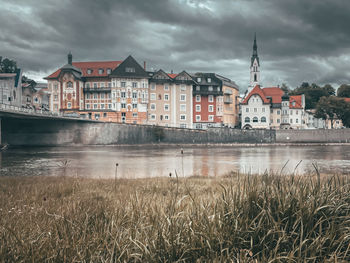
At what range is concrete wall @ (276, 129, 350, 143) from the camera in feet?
242

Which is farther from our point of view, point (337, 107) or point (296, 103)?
point (296, 103)

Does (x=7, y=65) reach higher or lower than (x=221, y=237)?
higher

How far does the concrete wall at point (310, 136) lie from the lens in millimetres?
73812

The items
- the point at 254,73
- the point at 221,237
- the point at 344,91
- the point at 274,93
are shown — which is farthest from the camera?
the point at 254,73

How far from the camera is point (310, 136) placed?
74.1m

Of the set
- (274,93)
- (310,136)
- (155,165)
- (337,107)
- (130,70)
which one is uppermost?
(130,70)

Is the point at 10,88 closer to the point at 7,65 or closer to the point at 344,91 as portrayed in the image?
the point at 7,65

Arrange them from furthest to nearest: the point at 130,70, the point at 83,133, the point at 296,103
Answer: the point at 296,103 → the point at 130,70 → the point at 83,133

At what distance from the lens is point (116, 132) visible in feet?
211

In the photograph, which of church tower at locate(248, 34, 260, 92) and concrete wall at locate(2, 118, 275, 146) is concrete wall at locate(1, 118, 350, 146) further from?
church tower at locate(248, 34, 260, 92)

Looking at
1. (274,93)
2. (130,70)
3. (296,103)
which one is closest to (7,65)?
(130,70)

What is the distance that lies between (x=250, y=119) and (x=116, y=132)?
42565mm

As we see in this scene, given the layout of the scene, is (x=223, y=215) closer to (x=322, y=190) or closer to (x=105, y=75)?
(x=322, y=190)

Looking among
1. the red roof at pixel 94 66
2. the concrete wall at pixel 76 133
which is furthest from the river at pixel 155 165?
the red roof at pixel 94 66
